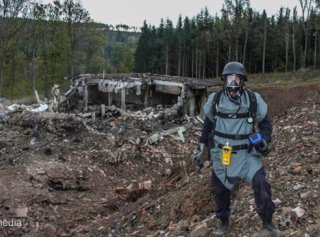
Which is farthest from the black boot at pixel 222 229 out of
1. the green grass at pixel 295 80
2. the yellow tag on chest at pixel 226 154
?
the green grass at pixel 295 80

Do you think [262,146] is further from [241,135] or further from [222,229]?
[222,229]

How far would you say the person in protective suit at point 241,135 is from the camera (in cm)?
428

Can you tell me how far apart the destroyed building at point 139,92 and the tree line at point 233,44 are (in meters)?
23.0

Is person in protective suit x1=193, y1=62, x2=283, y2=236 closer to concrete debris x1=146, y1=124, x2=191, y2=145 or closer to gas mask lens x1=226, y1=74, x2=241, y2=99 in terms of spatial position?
gas mask lens x1=226, y1=74, x2=241, y2=99

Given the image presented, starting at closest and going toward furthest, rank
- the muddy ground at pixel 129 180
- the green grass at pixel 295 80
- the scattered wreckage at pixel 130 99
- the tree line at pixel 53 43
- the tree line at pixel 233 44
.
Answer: the muddy ground at pixel 129 180, the scattered wreckage at pixel 130 99, the green grass at pixel 295 80, the tree line at pixel 53 43, the tree line at pixel 233 44

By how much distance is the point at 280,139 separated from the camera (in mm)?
8039

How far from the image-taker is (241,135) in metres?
4.34

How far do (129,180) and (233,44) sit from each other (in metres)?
41.9

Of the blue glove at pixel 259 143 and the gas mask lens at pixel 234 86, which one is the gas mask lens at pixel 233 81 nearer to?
the gas mask lens at pixel 234 86

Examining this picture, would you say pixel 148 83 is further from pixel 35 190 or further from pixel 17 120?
pixel 35 190

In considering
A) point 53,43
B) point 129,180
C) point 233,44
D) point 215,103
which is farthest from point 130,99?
point 233,44

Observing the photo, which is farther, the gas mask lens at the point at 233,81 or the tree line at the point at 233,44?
the tree line at the point at 233,44

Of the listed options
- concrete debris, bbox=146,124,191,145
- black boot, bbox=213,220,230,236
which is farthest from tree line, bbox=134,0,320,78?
black boot, bbox=213,220,230,236

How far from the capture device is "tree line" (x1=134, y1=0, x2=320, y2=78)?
47.1 meters
